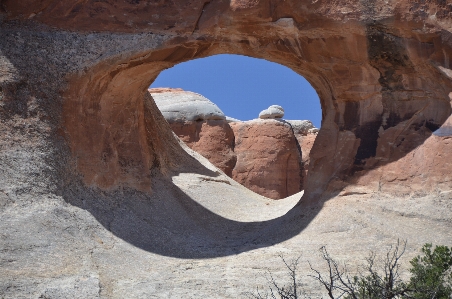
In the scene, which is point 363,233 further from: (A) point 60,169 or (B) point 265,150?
(B) point 265,150

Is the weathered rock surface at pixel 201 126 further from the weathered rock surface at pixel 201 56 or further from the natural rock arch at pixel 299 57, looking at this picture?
the natural rock arch at pixel 299 57

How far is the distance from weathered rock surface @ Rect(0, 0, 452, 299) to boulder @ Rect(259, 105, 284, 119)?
1059 cm

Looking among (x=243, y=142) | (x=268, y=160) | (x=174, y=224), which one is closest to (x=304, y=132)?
(x=243, y=142)

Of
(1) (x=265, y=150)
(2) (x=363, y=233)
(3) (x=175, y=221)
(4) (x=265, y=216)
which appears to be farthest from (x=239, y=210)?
(1) (x=265, y=150)

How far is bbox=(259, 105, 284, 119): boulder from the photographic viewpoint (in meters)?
22.4

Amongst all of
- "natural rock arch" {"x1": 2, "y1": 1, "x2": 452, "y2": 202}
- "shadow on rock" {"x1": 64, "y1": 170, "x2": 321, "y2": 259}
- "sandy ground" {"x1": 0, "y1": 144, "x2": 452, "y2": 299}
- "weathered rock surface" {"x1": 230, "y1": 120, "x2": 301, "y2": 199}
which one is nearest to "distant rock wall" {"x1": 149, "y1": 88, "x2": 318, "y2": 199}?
"weathered rock surface" {"x1": 230, "y1": 120, "x2": 301, "y2": 199}

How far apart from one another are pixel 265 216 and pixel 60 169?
4.32 m

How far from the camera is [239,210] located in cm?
1317

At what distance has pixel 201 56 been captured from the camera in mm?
→ 11344

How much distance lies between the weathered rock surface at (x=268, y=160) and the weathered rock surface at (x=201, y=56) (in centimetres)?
890

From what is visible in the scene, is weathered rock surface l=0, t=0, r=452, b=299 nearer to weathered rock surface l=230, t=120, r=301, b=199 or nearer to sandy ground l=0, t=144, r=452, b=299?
sandy ground l=0, t=144, r=452, b=299

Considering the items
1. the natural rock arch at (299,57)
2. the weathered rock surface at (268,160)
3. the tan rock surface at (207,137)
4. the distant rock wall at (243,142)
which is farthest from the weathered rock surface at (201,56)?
the weathered rock surface at (268,160)

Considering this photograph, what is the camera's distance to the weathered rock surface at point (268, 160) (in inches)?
813

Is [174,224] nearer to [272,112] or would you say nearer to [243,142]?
[243,142]
